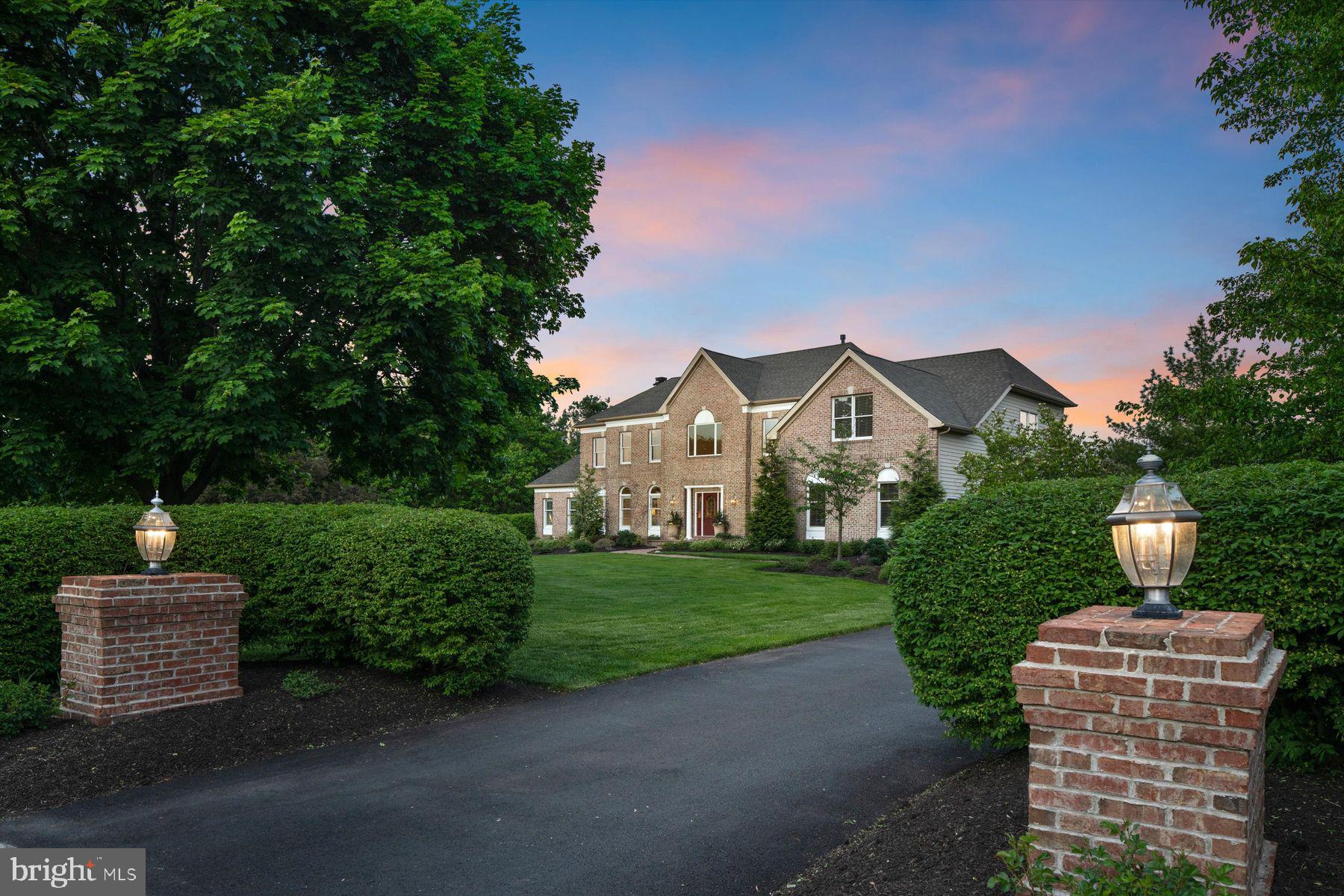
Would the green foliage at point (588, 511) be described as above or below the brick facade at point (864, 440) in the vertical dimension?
below

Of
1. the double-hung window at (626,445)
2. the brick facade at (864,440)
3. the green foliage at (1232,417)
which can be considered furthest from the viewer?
the double-hung window at (626,445)

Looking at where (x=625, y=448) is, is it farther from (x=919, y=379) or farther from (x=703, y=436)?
(x=919, y=379)

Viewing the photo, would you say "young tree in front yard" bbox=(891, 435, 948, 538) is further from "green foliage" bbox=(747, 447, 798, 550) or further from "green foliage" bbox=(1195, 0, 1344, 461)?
"green foliage" bbox=(1195, 0, 1344, 461)


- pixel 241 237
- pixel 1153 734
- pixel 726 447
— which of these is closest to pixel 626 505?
pixel 726 447

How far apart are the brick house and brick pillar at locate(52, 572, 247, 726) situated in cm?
2090

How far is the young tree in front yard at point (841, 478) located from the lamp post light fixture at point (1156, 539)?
72.4 feet

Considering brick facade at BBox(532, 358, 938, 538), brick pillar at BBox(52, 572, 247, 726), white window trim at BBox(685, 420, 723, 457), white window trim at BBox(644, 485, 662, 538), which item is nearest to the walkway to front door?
brick facade at BBox(532, 358, 938, 538)

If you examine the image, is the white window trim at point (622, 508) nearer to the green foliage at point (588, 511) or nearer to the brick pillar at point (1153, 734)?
the green foliage at point (588, 511)

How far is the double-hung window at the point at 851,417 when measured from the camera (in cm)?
2928

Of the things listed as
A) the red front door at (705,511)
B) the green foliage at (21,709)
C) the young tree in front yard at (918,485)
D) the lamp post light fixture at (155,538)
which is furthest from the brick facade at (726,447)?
the green foliage at (21,709)

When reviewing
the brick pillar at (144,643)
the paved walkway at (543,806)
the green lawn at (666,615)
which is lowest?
the green lawn at (666,615)

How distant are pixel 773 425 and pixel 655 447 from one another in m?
6.91

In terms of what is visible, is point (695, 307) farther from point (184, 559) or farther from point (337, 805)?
point (337, 805)

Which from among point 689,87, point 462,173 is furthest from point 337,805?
point 689,87
